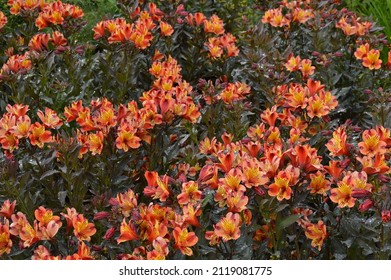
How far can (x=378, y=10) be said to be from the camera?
15.4 ft

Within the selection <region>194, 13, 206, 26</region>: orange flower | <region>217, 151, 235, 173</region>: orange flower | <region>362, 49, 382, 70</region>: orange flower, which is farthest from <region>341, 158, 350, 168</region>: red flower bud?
<region>194, 13, 206, 26</region>: orange flower

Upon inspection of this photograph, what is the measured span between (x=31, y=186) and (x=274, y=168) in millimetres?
990

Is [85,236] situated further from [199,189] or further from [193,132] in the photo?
[193,132]

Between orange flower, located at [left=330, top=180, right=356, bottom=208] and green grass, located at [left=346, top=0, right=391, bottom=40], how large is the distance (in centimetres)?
238

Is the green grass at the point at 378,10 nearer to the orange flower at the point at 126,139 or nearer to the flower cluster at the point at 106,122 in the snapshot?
the flower cluster at the point at 106,122

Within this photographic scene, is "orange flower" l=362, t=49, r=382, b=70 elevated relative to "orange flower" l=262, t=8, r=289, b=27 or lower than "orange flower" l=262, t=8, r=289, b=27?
elevated

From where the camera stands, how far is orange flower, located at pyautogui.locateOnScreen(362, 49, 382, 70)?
3.34 m

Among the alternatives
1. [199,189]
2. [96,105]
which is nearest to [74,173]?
[96,105]

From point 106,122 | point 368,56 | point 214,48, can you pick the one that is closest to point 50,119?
point 106,122

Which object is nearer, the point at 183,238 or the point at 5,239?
the point at 183,238

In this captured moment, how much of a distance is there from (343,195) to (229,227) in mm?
410

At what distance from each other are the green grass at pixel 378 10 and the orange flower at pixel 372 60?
3.45ft

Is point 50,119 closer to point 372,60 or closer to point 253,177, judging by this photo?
point 253,177

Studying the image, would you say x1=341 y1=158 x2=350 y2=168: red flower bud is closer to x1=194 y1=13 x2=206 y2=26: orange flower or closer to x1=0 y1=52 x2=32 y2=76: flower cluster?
x1=0 y1=52 x2=32 y2=76: flower cluster
